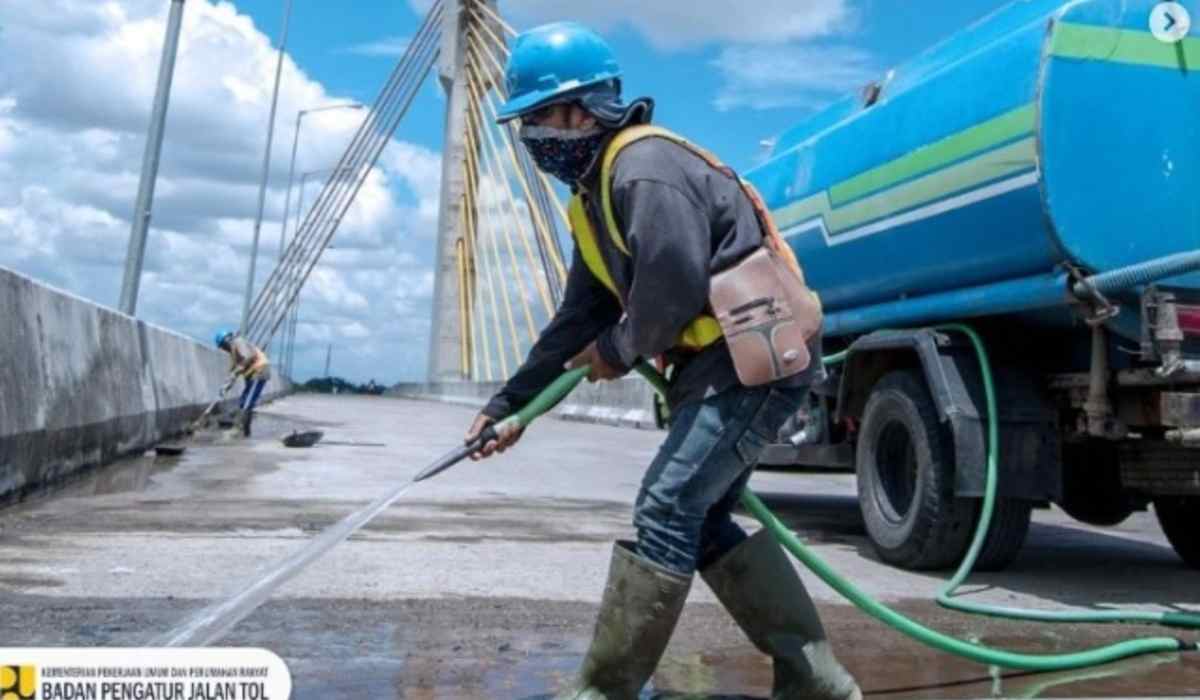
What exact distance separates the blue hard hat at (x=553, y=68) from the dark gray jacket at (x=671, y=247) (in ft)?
0.77

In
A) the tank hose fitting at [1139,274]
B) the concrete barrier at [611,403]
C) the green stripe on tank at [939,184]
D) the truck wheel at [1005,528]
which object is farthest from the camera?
the concrete barrier at [611,403]

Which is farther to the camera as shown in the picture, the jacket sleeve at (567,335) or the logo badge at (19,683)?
the jacket sleeve at (567,335)

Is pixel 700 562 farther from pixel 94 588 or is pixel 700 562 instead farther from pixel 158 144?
pixel 158 144

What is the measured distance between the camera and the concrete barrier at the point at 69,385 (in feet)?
28.1

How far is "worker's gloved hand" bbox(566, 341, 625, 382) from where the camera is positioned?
3.94 meters

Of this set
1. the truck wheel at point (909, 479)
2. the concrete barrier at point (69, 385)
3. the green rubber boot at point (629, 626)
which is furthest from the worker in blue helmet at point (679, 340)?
the concrete barrier at point (69, 385)

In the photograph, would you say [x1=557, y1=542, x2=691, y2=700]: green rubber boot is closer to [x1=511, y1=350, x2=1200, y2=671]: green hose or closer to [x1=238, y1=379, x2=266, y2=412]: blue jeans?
[x1=511, y1=350, x2=1200, y2=671]: green hose

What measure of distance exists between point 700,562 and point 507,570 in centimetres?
270

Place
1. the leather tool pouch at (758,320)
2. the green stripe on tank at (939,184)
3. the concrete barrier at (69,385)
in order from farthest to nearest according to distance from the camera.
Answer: the concrete barrier at (69,385)
the green stripe on tank at (939,184)
the leather tool pouch at (758,320)

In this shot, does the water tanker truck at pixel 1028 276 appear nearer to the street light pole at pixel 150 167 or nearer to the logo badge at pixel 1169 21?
the logo badge at pixel 1169 21

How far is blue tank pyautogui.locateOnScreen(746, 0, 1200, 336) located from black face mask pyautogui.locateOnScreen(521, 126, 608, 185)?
286 cm

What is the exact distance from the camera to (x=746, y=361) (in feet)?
12.0

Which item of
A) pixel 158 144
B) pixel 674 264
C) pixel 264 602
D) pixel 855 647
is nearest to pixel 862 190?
pixel 855 647

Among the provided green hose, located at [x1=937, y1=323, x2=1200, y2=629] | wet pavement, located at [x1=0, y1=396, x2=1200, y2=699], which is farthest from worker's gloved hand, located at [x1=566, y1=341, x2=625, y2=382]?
green hose, located at [x1=937, y1=323, x2=1200, y2=629]
